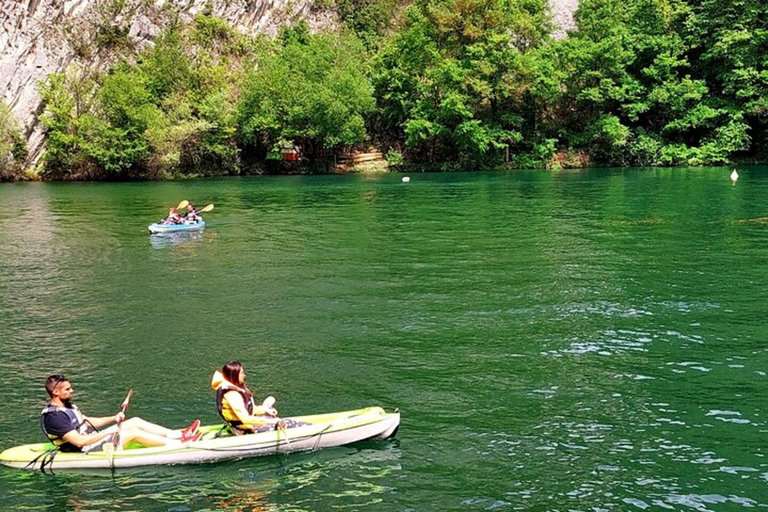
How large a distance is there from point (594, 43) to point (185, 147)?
1730 inches

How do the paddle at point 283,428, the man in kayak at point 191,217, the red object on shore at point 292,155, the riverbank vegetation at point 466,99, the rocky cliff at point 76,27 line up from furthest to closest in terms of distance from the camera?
the rocky cliff at point 76,27 < the red object on shore at point 292,155 < the riverbank vegetation at point 466,99 < the man in kayak at point 191,217 < the paddle at point 283,428

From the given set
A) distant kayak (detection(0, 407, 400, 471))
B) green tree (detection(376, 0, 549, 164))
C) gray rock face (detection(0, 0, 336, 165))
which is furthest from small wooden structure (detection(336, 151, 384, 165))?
distant kayak (detection(0, 407, 400, 471))

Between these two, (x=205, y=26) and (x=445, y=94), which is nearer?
(x=445, y=94)

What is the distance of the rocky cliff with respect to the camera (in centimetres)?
8331

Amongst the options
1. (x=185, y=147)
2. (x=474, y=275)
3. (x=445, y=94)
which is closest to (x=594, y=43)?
(x=445, y=94)

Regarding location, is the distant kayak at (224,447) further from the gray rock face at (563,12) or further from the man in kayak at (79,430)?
the gray rock face at (563,12)

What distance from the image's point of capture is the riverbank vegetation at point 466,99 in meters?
74.0

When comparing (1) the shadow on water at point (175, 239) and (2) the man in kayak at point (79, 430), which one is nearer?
(2) the man in kayak at point (79, 430)

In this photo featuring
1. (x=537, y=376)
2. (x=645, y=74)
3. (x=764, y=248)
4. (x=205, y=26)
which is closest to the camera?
(x=537, y=376)

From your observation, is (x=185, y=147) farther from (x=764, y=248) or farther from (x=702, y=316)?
(x=702, y=316)

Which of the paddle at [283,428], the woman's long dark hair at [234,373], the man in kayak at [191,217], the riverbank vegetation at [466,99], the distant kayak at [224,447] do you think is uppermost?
the riverbank vegetation at [466,99]

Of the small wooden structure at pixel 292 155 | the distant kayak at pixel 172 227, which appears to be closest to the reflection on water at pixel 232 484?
the distant kayak at pixel 172 227

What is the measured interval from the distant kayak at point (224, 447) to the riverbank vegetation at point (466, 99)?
213 ft

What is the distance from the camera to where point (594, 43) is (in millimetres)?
75438
